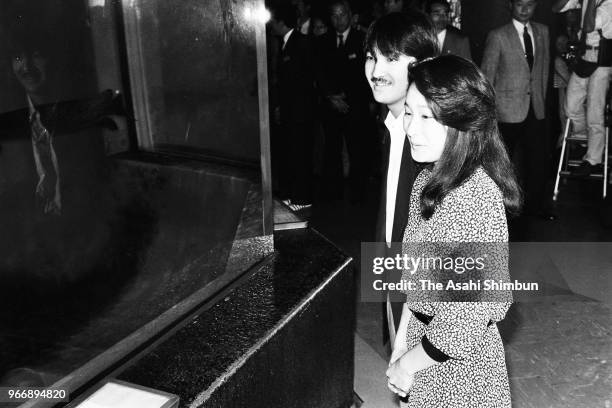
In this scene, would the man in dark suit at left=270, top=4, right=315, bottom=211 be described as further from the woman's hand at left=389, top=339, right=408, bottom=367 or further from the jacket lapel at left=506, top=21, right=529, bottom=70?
the woman's hand at left=389, top=339, right=408, bottom=367

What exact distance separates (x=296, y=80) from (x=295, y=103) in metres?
0.22

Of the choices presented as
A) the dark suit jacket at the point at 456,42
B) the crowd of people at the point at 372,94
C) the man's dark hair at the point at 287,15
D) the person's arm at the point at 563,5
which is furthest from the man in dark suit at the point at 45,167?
the person's arm at the point at 563,5

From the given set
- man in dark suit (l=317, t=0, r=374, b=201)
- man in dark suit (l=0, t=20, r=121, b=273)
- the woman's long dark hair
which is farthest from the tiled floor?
man in dark suit (l=0, t=20, r=121, b=273)

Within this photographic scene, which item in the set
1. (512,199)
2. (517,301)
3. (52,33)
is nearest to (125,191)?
(52,33)

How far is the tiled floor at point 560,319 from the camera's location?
3.07 m

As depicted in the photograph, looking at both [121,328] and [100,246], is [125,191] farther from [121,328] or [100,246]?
[121,328]

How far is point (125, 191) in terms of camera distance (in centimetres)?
195

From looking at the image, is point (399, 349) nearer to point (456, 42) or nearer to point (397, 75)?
point (397, 75)

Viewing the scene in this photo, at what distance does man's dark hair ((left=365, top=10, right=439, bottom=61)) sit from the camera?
7.60 feet

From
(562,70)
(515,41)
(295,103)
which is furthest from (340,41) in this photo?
(562,70)

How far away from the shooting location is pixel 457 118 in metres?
1.57

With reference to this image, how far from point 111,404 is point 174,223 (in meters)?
0.75

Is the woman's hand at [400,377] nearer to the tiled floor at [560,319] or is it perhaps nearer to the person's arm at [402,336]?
the person's arm at [402,336]

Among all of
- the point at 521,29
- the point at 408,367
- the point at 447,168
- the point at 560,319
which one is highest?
the point at 521,29
